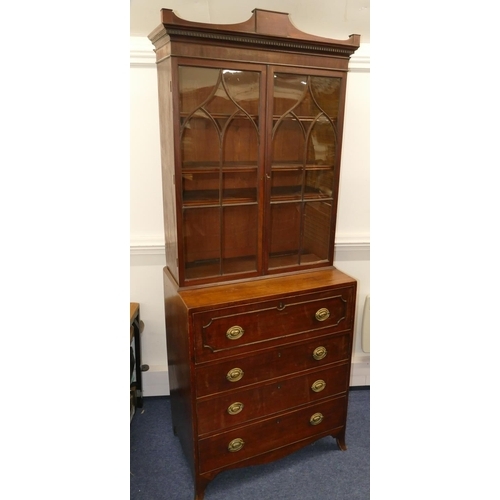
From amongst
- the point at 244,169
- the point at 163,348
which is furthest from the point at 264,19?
the point at 163,348

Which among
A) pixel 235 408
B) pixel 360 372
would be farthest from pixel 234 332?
pixel 360 372

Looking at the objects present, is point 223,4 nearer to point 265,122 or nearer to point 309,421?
point 265,122

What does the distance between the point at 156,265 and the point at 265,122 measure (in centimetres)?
102

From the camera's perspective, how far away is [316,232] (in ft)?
6.54

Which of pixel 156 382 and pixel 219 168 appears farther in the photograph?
pixel 156 382

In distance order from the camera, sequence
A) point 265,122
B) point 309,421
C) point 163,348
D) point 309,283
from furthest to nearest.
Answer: point 163,348 < point 309,421 < point 309,283 < point 265,122

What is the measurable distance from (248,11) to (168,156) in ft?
2.57

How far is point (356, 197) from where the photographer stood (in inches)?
91.8

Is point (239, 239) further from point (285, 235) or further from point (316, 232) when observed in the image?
point (316, 232)

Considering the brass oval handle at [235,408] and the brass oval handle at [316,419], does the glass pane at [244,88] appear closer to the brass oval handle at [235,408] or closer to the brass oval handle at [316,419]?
the brass oval handle at [235,408]

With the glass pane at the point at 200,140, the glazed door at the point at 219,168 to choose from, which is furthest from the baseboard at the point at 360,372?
the glass pane at the point at 200,140

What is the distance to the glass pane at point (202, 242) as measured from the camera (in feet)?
5.74

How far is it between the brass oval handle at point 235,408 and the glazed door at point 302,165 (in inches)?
24.4
